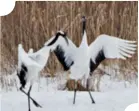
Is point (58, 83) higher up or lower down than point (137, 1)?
lower down

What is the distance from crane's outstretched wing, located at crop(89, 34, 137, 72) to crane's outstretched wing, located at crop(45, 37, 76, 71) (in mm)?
87

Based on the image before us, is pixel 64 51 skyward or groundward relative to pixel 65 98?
skyward

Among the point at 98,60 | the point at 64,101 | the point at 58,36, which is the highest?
the point at 58,36

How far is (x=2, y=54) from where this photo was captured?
122 centimetres

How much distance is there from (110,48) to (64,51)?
199 mm

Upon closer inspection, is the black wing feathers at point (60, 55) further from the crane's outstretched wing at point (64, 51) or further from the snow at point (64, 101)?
the snow at point (64, 101)

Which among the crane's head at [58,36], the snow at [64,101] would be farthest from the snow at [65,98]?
the crane's head at [58,36]

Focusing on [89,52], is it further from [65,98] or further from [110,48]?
[65,98]

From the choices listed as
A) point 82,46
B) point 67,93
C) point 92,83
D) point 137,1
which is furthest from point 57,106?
point 137,1

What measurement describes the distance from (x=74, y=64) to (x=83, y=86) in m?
0.10

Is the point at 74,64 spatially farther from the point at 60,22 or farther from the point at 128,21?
the point at 128,21

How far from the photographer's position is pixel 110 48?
121 centimetres

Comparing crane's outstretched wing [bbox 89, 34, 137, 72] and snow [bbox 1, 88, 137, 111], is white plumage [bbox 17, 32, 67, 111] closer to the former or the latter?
snow [bbox 1, 88, 137, 111]

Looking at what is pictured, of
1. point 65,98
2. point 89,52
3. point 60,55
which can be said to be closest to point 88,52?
point 89,52
